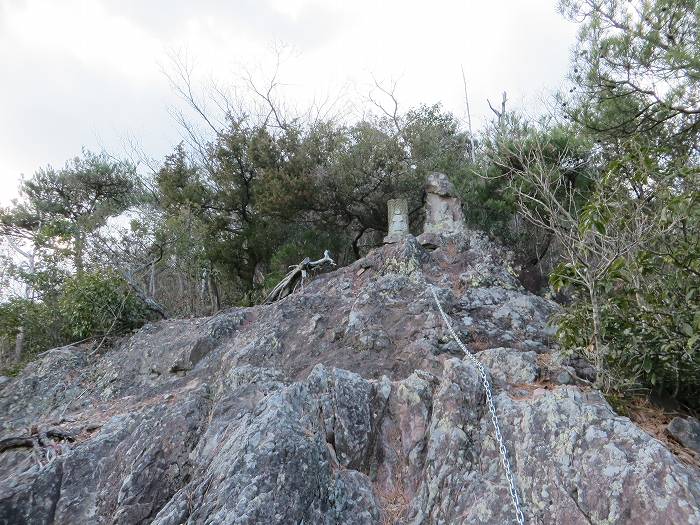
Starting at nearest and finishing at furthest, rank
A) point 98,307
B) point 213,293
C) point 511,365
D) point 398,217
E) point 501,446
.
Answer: point 501,446 < point 511,365 < point 98,307 < point 398,217 < point 213,293

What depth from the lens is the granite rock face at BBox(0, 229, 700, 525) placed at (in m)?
2.91

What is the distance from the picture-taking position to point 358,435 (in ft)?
12.1

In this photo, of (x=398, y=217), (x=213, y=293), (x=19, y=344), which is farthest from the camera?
(x=213, y=293)

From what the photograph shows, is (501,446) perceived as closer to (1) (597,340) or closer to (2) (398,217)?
(1) (597,340)

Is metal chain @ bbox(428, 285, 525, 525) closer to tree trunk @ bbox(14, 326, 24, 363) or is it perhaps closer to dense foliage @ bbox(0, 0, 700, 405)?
dense foliage @ bbox(0, 0, 700, 405)

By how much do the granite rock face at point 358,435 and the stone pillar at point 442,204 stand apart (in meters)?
3.94

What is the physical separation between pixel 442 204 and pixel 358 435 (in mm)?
7398

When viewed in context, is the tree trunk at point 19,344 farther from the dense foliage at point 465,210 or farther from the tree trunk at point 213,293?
the tree trunk at point 213,293

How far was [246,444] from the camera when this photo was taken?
10.9 feet

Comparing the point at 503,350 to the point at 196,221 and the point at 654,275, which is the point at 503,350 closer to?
the point at 654,275

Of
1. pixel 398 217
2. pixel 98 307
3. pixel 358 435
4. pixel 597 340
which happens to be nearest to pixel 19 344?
pixel 98 307

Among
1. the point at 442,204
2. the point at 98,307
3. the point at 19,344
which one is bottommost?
the point at 19,344

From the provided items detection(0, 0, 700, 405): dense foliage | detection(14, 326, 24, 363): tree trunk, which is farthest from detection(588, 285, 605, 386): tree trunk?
detection(14, 326, 24, 363): tree trunk

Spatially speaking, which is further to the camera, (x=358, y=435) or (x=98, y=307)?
(x=98, y=307)
